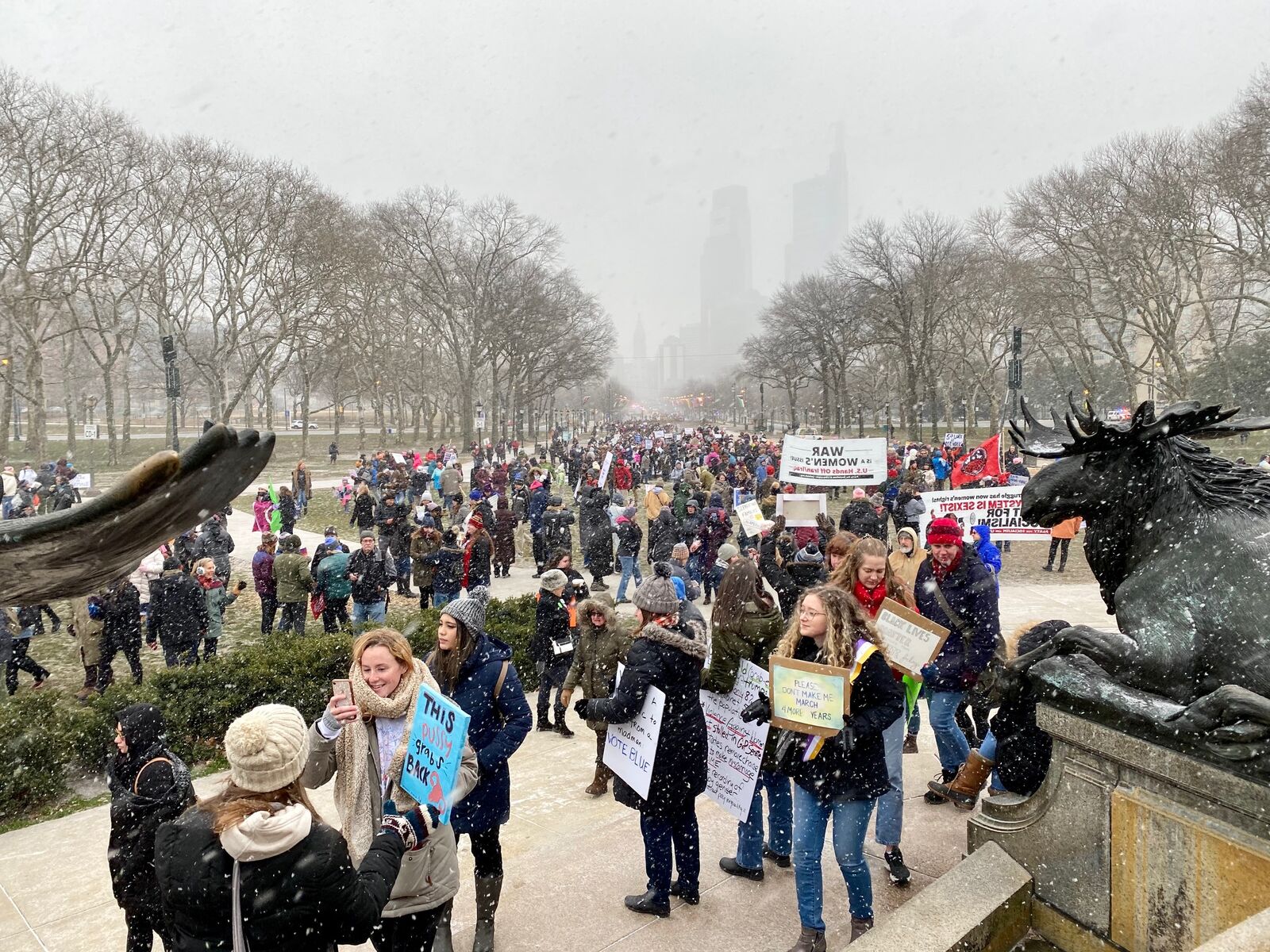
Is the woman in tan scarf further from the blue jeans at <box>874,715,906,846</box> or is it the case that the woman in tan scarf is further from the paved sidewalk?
the blue jeans at <box>874,715,906,846</box>

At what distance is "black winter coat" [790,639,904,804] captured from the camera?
3.79m

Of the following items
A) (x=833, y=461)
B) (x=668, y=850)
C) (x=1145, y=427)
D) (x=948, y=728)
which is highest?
(x=1145, y=427)

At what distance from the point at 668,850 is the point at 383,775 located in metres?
1.64

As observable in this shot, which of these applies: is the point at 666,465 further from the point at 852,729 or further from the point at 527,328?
the point at 852,729

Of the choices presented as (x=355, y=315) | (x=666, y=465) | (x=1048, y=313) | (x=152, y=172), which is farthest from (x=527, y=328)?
(x=1048, y=313)

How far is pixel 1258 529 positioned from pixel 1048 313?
3805cm

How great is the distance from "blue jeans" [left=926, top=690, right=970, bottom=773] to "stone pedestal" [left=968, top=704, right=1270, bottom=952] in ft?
5.37

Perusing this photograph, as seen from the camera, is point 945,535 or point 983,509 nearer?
point 945,535

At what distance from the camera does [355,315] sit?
4331 centimetres

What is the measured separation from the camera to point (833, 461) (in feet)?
47.3

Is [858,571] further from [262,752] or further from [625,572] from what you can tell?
[625,572]

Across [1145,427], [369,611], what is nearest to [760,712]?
[1145,427]

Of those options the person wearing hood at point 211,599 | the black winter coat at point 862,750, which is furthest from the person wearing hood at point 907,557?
the person wearing hood at point 211,599

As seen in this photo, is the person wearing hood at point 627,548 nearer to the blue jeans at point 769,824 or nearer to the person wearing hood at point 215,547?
the person wearing hood at point 215,547
